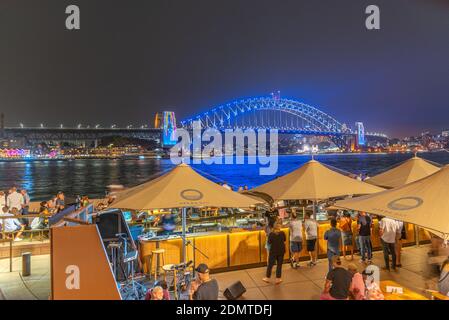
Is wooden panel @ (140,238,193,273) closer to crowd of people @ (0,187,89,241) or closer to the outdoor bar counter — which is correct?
the outdoor bar counter

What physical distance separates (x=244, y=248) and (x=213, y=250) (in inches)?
29.0

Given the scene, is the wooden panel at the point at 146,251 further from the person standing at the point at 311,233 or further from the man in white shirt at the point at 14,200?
Result: the man in white shirt at the point at 14,200

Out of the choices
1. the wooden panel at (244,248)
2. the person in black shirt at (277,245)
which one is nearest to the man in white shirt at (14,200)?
the wooden panel at (244,248)

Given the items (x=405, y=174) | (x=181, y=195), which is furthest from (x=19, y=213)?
(x=405, y=174)

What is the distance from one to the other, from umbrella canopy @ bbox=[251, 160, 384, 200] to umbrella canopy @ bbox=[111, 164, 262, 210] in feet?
4.51

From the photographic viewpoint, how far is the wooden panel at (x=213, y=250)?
796 cm

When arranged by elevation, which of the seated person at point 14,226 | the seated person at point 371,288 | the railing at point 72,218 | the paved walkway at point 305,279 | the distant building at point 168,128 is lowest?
the paved walkway at point 305,279

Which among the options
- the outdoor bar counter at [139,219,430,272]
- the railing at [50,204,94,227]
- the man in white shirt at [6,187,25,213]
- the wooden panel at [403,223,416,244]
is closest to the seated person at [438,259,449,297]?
the outdoor bar counter at [139,219,430,272]

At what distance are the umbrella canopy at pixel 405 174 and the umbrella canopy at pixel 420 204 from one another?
4.64 m

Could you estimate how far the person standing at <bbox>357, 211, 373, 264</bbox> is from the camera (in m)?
8.26

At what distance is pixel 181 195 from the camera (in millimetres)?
6633

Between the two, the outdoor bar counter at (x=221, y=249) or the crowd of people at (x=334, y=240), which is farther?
the outdoor bar counter at (x=221, y=249)
